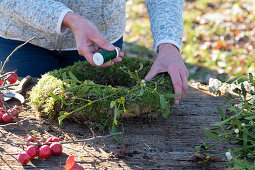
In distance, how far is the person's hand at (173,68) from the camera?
1.65 meters

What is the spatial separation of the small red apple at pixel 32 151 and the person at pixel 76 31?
1.88 feet

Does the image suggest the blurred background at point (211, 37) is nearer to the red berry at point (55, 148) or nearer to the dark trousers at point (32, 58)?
the dark trousers at point (32, 58)

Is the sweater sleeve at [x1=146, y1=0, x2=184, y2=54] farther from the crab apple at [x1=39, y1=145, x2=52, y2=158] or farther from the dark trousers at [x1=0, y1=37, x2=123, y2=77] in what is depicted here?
the crab apple at [x1=39, y1=145, x2=52, y2=158]

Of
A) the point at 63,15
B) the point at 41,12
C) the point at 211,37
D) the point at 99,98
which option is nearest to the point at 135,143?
the point at 99,98

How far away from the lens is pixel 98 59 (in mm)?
1662

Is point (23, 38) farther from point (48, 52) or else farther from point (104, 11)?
point (104, 11)

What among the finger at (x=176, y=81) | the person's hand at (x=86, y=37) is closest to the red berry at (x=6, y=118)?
the person's hand at (x=86, y=37)

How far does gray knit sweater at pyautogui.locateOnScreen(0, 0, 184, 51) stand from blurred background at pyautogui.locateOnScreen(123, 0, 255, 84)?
1.53 meters

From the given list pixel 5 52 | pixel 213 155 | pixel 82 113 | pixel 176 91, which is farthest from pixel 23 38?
pixel 213 155

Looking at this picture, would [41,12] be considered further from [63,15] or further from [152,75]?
[152,75]

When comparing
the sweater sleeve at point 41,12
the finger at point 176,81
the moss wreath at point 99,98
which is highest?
the sweater sleeve at point 41,12

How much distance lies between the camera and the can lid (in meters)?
1.65

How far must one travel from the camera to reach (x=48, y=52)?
2.44 m

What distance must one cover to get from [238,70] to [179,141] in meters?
2.45
